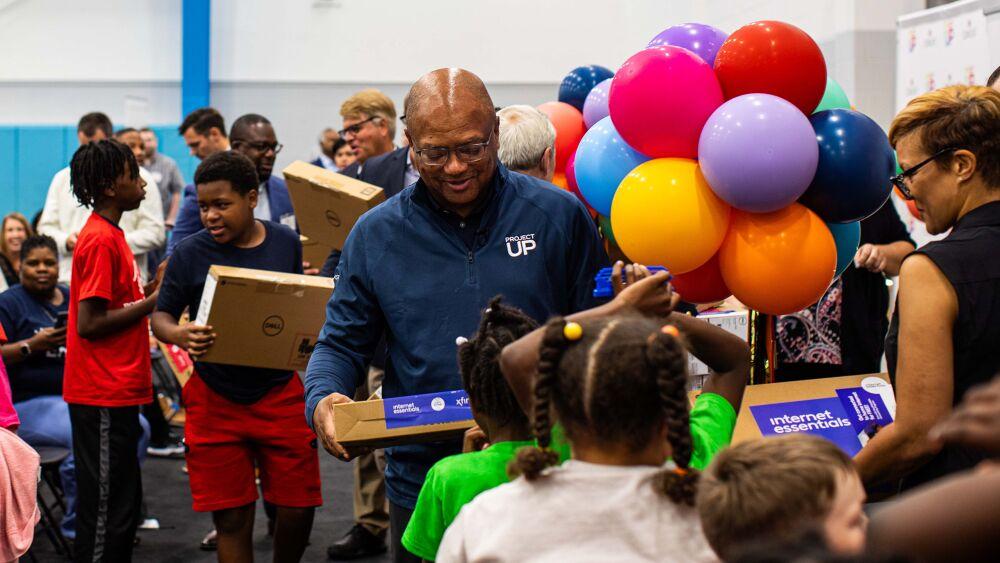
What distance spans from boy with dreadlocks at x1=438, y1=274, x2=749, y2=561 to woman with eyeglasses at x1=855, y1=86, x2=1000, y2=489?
74 cm

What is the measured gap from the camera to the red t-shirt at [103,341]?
371cm

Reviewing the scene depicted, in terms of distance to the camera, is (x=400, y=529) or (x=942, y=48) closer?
(x=400, y=529)

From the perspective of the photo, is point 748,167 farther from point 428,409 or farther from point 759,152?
point 428,409

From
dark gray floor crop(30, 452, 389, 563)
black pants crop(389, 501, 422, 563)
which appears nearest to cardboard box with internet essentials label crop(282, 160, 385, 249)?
dark gray floor crop(30, 452, 389, 563)

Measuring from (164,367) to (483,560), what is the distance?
6850mm

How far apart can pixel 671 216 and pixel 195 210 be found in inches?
108

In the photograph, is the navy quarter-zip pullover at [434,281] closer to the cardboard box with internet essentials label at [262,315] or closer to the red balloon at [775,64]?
the red balloon at [775,64]

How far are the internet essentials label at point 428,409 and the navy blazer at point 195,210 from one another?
2.34 m

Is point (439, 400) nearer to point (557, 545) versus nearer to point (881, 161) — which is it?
point (557, 545)

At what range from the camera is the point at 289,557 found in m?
3.70

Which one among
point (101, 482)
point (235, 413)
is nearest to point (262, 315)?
point (235, 413)

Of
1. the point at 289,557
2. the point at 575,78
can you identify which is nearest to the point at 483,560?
the point at 289,557

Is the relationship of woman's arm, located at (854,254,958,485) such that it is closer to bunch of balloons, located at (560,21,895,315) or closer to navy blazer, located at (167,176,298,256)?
bunch of balloons, located at (560,21,895,315)

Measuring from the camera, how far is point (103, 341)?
3801mm
